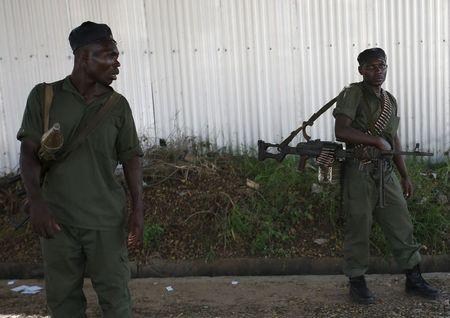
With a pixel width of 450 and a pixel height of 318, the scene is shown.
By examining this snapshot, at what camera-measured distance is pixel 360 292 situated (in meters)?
3.86

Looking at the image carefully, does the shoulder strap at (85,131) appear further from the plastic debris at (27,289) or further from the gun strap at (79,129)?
the plastic debris at (27,289)

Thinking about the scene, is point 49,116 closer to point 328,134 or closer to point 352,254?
point 352,254

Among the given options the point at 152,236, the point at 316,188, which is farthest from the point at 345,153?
the point at 152,236

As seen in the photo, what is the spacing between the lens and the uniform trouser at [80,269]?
2643mm

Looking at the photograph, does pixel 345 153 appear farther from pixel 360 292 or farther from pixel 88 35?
pixel 88 35

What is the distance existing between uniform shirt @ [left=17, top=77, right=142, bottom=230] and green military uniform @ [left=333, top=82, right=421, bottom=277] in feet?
5.69

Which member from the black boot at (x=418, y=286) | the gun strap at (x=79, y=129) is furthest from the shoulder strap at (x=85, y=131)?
the black boot at (x=418, y=286)

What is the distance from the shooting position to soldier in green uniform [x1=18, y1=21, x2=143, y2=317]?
262 cm

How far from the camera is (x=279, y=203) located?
5.02m

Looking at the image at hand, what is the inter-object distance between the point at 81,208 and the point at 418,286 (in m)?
2.57

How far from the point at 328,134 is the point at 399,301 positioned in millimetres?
2408

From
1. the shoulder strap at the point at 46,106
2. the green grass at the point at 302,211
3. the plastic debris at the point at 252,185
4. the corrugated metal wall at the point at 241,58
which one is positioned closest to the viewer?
the shoulder strap at the point at 46,106

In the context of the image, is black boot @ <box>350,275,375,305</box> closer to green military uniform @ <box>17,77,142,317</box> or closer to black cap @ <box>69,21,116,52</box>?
green military uniform @ <box>17,77,142,317</box>

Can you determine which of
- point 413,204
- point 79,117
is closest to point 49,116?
point 79,117
